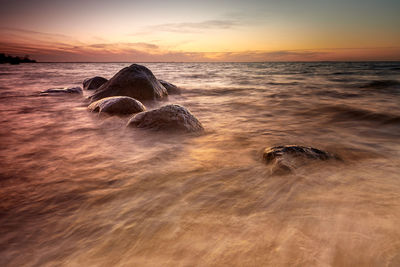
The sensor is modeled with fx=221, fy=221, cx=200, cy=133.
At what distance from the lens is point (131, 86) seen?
6.41 metres

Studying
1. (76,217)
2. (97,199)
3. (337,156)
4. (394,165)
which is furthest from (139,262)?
(394,165)

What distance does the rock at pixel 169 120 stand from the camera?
3486 millimetres

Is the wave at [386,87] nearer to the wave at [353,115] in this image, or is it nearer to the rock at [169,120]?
the wave at [353,115]

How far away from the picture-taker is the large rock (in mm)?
6340

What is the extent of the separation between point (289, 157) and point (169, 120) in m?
1.92

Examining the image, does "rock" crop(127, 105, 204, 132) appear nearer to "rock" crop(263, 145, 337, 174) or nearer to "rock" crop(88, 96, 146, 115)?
"rock" crop(88, 96, 146, 115)

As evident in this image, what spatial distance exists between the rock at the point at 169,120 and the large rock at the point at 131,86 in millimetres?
2912

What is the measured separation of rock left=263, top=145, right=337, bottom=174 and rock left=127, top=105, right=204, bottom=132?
4.82 feet

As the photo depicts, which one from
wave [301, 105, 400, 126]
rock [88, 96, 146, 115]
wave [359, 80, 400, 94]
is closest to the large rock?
rock [88, 96, 146, 115]

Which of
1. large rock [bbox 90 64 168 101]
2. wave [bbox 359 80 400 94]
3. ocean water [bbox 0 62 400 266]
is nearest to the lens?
ocean water [bbox 0 62 400 266]

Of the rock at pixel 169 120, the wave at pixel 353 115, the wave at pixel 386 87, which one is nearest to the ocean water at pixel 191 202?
the rock at pixel 169 120

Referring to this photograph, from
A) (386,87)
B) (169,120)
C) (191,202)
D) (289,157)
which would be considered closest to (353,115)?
(289,157)

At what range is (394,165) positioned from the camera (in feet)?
7.56

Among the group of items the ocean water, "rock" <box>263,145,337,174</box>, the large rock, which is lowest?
the ocean water
